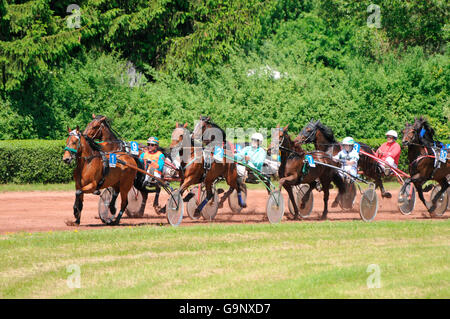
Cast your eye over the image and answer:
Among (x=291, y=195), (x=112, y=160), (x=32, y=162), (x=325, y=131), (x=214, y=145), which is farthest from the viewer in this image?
(x=32, y=162)

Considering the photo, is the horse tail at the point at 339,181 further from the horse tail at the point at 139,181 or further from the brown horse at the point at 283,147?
the horse tail at the point at 139,181

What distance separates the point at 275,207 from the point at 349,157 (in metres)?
2.98

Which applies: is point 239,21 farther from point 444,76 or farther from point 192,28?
point 444,76

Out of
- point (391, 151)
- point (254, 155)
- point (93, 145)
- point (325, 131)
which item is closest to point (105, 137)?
point (93, 145)

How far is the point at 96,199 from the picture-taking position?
2130 cm

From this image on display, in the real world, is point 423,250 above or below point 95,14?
below

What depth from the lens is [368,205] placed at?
54.5 ft

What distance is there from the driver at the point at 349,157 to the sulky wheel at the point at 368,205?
1078 millimetres

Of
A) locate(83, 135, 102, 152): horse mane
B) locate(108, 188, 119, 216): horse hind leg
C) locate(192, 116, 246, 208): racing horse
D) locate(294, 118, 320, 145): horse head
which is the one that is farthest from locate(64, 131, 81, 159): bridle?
locate(294, 118, 320, 145): horse head

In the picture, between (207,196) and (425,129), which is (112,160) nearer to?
(207,196)

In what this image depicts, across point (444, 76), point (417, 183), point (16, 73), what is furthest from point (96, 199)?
point (444, 76)

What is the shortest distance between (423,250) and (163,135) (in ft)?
55.5

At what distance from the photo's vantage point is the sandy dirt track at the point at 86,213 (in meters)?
15.9

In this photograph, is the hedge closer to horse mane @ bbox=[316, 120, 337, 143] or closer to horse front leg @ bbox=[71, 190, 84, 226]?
horse front leg @ bbox=[71, 190, 84, 226]
